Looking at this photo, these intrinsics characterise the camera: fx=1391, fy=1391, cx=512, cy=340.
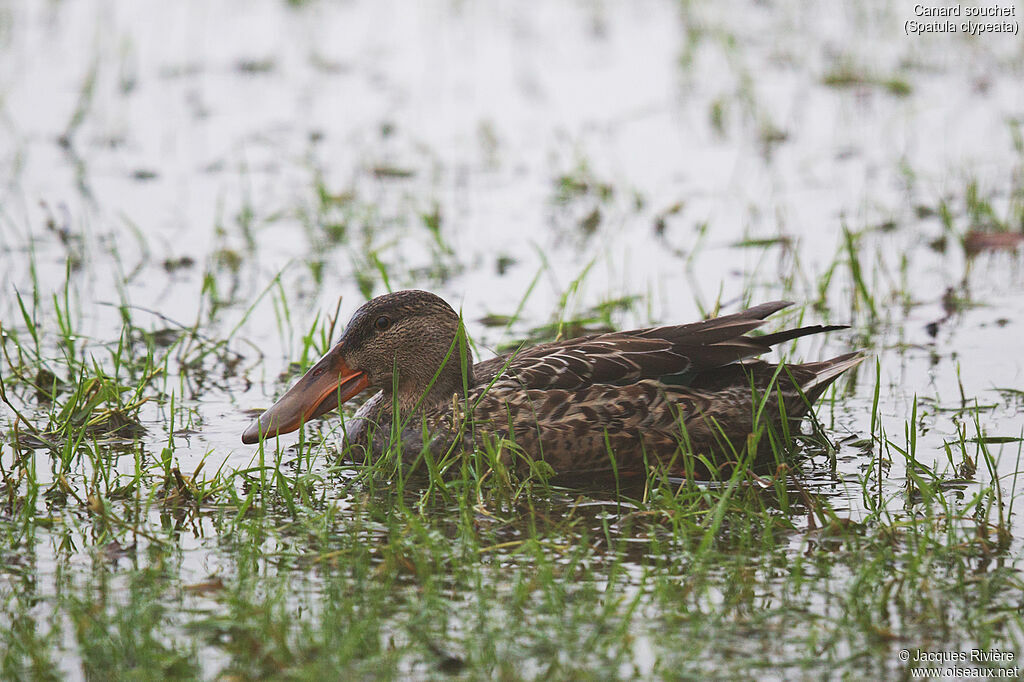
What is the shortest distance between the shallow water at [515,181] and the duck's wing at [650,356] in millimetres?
588

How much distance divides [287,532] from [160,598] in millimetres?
670

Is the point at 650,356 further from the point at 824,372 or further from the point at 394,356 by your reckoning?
the point at 394,356

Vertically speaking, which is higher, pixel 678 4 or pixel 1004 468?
pixel 678 4

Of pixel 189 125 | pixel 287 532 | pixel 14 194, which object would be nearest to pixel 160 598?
pixel 287 532

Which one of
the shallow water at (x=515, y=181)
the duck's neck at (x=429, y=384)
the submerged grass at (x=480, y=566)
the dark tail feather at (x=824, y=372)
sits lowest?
the submerged grass at (x=480, y=566)

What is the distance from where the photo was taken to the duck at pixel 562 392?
18.9 ft

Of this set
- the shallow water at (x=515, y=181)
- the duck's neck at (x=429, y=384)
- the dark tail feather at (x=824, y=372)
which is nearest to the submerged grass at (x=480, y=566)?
the shallow water at (x=515, y=181)

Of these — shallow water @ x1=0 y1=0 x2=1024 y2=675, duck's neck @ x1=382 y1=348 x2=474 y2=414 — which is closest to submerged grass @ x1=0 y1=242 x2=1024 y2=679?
shallow water @ x1=0 y1=0 x2=1024 y2=675

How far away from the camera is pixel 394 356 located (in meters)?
6.06

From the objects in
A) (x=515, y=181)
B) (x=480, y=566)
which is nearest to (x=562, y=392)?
(x=480, y=566)

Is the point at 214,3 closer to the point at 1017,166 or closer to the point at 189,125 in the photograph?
the point at 189,125

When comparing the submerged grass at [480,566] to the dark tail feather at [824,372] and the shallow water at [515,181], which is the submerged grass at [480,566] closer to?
the shallow water at [515,181]

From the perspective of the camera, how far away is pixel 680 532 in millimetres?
4922

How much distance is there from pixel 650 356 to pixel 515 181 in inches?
172
